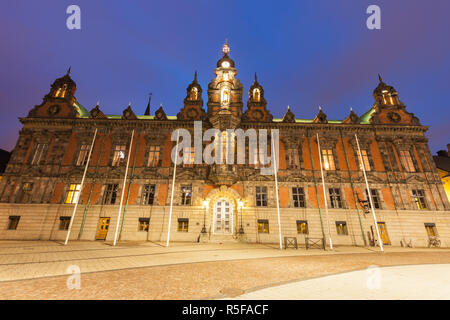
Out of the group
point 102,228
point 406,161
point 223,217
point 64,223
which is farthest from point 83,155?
point 406,161

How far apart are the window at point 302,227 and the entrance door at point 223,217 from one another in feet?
24.7

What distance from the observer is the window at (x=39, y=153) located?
22.5 meters

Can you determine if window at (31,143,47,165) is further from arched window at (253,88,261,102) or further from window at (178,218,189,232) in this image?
arched window at (253,88,261,102)

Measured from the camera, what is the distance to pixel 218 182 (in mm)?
21297

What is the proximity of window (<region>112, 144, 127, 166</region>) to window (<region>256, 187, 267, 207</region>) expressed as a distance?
1708 centimetres

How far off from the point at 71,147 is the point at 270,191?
2537 centimetres

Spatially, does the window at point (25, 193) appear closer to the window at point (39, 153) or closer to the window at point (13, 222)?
the window at point (13, 222)

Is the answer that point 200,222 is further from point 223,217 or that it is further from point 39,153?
point 39,153

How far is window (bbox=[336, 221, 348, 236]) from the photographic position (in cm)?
2032

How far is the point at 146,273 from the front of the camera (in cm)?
799

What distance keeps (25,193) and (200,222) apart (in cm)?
2030

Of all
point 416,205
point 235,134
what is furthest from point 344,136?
point 235,134

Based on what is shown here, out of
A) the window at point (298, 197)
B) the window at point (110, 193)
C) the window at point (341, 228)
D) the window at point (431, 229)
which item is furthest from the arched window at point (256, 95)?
the window at point (431, 229)
